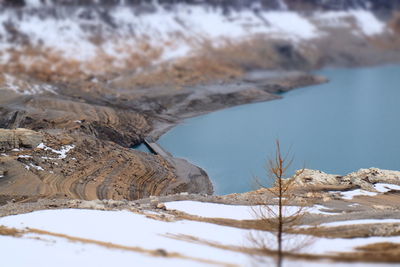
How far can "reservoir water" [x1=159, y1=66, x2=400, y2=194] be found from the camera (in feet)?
92.0

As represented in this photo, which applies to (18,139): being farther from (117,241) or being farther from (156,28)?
(156,28)

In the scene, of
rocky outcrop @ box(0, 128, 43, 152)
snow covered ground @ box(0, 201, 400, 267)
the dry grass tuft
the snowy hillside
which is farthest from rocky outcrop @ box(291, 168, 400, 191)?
the snowy hillside

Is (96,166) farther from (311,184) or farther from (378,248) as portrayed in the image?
(378,248)

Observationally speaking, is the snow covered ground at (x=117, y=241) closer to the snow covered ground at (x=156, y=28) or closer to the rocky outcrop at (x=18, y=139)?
the rocky outcrop at (x=18, y=139)

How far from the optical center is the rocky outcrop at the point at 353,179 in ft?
64.7

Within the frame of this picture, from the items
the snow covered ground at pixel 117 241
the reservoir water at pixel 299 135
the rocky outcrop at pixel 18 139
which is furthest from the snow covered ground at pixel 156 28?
the snow covered ground at pixel 117 241

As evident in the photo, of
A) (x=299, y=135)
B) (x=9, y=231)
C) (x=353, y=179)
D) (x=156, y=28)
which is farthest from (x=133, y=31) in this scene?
(x=9, y=231)

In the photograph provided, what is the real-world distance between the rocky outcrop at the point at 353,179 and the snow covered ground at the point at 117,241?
9282 millimetres

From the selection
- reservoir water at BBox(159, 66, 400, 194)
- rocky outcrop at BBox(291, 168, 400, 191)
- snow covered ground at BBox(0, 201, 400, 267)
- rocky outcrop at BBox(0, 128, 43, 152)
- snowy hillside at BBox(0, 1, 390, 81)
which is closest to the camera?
snow covered ground at BBox(0, 201, 400, 267)

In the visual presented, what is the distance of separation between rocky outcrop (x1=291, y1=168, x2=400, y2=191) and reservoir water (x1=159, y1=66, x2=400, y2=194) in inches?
157

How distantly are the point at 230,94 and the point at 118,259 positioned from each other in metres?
43.3

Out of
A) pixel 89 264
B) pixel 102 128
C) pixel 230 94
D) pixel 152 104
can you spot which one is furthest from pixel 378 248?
pixel 230 94

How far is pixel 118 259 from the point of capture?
9414 mm

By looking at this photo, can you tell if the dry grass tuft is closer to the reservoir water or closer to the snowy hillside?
the reservoir water
